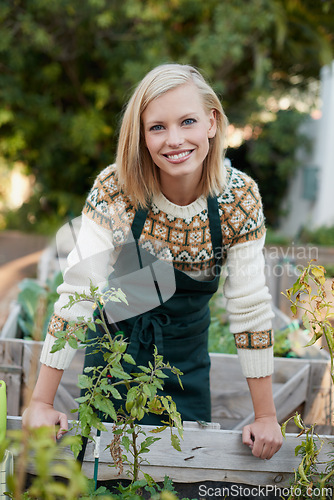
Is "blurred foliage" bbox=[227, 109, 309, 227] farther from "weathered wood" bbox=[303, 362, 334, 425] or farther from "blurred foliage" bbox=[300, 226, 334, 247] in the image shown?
"weathered wood" bbox=[303, 362, 334, 425]

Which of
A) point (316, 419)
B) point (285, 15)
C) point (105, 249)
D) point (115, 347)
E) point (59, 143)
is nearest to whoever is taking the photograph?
point (115, 347)

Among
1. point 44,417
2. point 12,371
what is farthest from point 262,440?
point 12,371

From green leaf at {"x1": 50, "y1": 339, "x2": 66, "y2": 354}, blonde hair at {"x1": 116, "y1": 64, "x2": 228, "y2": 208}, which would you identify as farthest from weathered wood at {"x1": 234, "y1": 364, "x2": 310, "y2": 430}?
green leaf at {"x1": 50, "y1": 339, "x2": 66, "y2": 354}

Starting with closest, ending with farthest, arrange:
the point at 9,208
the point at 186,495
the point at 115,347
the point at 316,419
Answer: the point at 115,347 < the point at 186,495 < the point at 316,419 < the point at 9,208

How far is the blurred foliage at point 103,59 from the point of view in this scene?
8.77m

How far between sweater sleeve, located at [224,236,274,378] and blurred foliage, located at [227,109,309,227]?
27.3 feet

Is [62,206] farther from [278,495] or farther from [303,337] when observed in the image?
[278,495]

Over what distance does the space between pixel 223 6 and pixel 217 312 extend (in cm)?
706

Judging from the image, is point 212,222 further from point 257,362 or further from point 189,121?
point 257,362

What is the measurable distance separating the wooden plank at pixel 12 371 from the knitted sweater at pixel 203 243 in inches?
33.6

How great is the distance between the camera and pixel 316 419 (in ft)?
7.71

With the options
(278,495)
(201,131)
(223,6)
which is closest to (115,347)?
(278,495)

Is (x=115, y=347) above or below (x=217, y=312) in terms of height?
below

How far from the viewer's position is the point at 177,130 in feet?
5.15
